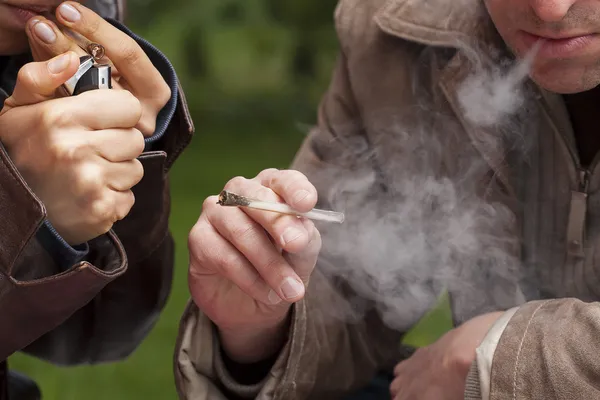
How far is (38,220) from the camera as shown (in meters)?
1.01

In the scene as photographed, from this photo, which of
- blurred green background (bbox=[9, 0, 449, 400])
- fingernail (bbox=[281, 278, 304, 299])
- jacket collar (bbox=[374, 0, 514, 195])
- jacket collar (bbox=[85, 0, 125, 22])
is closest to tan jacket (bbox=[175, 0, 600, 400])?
jacket collar (bbox=[374, 0, 514, 195])

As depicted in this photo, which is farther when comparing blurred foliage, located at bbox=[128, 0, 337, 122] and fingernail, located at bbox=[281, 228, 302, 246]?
blurred foliage, located at bbox=[128, 0, 337, 122]

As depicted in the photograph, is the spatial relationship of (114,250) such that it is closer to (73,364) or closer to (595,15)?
(73,364)

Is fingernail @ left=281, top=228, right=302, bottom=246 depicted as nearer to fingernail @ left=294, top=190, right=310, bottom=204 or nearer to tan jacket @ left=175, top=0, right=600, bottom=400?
fingernail @ left=294, top=190, right=310, bottom=204

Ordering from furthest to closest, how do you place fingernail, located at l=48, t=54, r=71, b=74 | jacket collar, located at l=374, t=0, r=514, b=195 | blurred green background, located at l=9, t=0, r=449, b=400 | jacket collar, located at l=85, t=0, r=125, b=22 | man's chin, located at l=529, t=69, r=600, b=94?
1. blurred green background, located at l=9, t=0, r=449, b=400
2. jacket collar, located at l=374, t=0, r=514, b=195
3. jacket collar, located at l=85, t=0, r=125, b=22
4. man's chin, located at l=529, t=69, r=600, b=94
5. fingernail, located at l=48, t=54, r=71, b=74

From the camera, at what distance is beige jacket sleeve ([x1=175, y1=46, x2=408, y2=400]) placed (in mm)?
1354

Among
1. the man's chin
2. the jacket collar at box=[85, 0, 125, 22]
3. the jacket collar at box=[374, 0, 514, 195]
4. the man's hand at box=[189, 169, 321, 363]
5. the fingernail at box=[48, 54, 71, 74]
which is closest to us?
the fingernail at box=[48, 54, 71, 74]

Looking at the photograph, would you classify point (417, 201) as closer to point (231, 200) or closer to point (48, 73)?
point (231, 200)

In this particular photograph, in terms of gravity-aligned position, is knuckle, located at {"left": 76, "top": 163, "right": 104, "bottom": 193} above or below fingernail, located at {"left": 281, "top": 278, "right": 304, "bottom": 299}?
above

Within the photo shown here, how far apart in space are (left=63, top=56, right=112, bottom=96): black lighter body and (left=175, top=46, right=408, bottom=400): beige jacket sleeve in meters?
0.46

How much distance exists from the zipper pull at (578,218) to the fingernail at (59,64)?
849 millimetres

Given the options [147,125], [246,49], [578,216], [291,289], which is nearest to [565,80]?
[578,216]

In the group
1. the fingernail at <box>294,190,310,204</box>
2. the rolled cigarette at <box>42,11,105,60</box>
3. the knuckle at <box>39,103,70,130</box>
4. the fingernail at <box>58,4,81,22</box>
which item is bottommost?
the fingernail at <box>294,190,310,204</box>

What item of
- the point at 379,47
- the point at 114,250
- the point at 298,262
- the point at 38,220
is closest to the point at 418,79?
the point at 379,47
